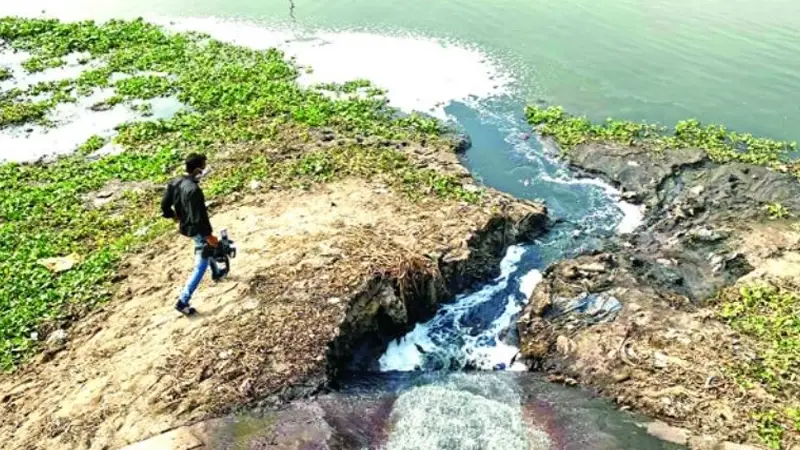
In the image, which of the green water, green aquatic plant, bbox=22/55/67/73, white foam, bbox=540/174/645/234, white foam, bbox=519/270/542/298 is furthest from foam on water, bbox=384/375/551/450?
green aquatic plant, bbox=22/55/67/73

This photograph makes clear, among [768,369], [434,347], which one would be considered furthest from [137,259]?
[768,369]

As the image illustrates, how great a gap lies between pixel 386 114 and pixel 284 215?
6078 mm

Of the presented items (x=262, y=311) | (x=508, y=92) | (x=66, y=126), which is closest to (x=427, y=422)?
(x=262, y=311)

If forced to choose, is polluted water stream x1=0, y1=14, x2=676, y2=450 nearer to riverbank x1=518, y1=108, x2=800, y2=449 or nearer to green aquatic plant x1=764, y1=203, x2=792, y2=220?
riverbank x1=518, y1=108, x2=800, y2=449

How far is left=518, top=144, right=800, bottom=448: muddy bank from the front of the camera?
1010 cm

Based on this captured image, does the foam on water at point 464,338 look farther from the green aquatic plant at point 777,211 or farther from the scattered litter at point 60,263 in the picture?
the scattered litter at point 60,263

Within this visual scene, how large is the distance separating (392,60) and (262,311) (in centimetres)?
1362

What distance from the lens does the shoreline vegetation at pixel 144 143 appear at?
41.4 ft

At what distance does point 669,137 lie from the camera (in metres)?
17.8

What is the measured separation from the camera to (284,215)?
13.7m

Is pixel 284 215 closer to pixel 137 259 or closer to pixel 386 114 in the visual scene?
pixel 137 259

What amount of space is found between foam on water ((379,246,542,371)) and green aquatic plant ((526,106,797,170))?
607 cm

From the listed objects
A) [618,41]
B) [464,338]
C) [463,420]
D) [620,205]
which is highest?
[618,41]

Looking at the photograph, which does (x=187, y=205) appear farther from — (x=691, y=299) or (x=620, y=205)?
(x=620, y=205)
